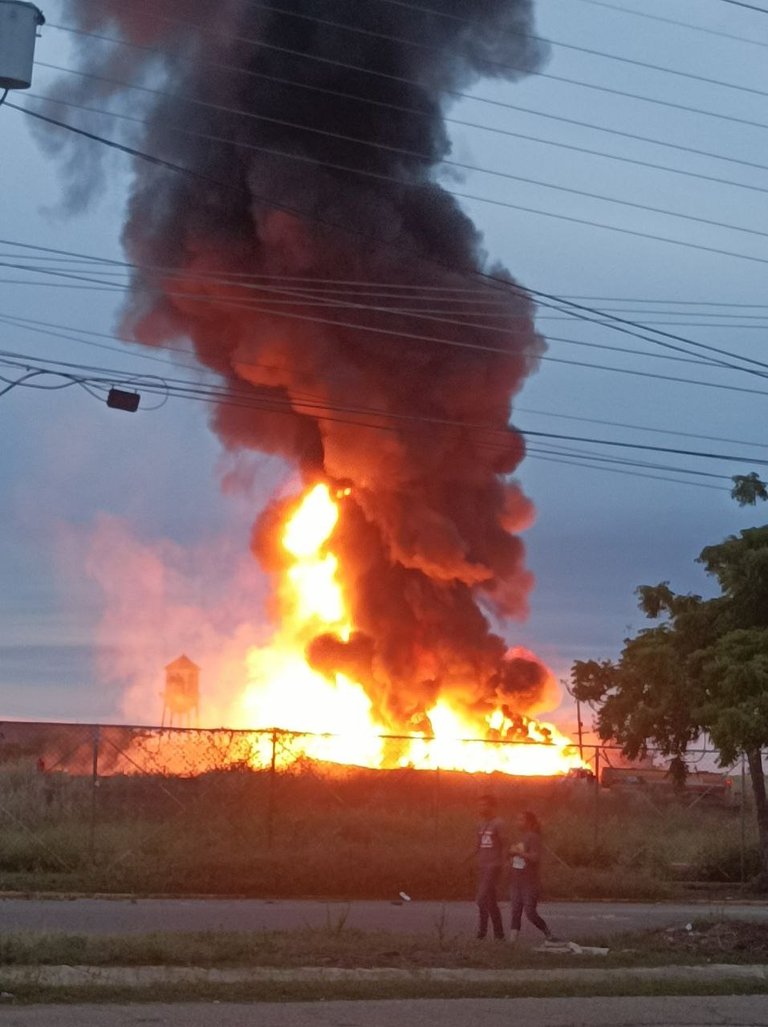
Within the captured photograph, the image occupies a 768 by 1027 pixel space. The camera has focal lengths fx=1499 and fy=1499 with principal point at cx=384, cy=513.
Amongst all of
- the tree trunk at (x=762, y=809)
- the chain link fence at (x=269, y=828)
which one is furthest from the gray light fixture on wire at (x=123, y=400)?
the tree trunk at (x=762, y=809)

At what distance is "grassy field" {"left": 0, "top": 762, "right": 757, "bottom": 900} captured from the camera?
75.8ft

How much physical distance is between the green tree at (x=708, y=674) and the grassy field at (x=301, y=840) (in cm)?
174

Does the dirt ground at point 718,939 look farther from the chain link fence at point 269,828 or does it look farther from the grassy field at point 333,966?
the chain link fence at point 269,828

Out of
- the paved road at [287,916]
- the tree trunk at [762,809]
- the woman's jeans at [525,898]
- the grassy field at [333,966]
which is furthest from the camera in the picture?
the tree trunk at [762,809]

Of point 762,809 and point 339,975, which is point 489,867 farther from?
point 762,809

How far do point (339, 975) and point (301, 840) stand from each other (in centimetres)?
1114

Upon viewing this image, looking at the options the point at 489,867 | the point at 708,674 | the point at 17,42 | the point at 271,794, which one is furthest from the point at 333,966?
→ the point at 708,674

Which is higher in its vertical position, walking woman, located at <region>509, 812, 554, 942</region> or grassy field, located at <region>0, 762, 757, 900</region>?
grassy field, located at <region>0, 762, 757, 900</region>

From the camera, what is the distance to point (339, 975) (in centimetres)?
1401

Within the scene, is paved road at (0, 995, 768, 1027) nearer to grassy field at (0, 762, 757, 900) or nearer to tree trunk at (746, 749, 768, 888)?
grassy field at (0, 762, 757, 900)

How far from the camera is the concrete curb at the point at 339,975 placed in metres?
12.8

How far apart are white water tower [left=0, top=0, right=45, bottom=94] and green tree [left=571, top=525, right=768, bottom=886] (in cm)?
1541

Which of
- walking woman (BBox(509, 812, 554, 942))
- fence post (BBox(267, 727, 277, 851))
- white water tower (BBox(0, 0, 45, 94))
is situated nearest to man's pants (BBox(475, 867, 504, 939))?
walking woman (BBox(509, 812, 554, 942))

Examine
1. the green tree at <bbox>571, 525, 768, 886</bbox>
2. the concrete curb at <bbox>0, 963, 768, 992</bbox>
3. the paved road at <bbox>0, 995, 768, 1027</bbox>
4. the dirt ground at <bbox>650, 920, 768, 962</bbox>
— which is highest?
the green tree at <bbox>571, 525, 768, 886</bbox>
